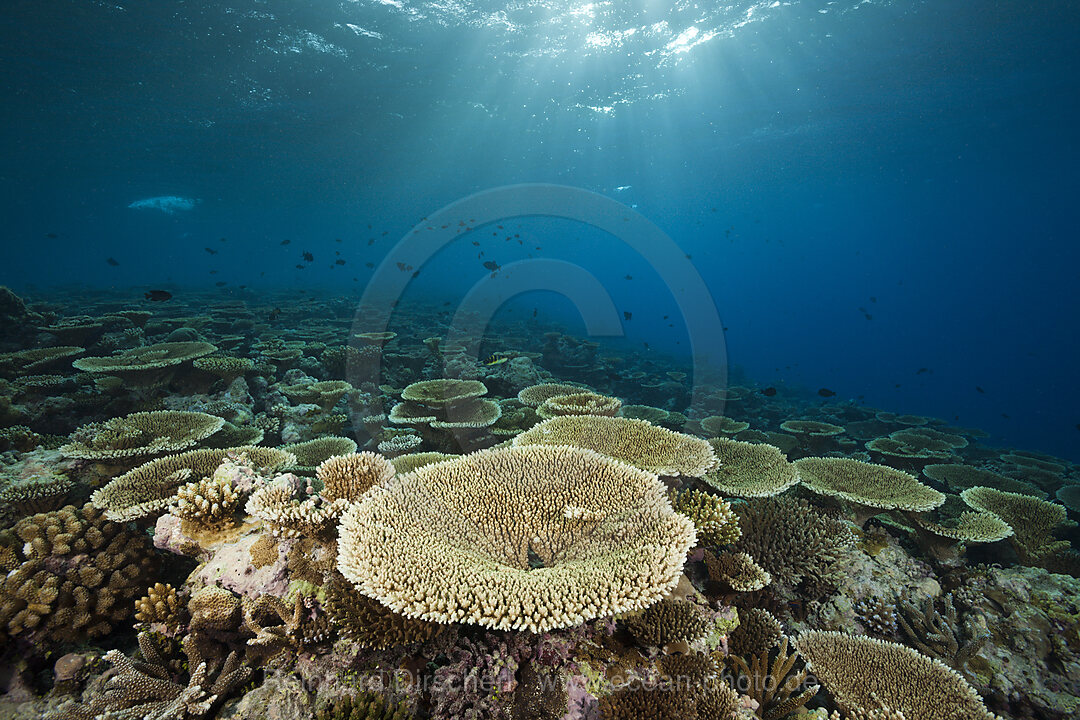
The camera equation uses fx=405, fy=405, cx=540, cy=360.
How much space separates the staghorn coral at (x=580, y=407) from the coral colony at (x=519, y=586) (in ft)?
0.20

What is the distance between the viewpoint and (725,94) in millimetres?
29312

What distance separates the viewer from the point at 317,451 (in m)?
6.43

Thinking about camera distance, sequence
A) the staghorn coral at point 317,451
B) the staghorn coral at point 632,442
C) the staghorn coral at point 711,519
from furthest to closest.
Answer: the staghorn coral at point 317,451
the staghorn coral at point 632,442
the staghorn coral at point 711,519

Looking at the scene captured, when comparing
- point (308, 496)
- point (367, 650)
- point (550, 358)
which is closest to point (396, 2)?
point (550, 358)

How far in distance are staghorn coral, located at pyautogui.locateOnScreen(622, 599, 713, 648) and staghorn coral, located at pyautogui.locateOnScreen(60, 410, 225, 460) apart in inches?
224

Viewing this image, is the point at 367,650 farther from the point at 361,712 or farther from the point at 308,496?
the point at 308,496

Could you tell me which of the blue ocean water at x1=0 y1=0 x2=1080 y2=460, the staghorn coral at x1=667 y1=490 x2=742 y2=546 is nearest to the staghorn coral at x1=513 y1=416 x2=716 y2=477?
the staghorn coral at x1=667 y1=490 x2=742 y2=546

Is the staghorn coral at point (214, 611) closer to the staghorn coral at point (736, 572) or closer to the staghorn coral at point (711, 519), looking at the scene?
the staghorn coral at point (711, 519)

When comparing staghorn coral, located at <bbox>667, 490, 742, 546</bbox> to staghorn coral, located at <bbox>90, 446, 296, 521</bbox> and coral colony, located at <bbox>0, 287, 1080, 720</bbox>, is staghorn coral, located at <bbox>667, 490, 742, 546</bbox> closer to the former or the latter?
coral colony, located at <bbox>0, 287, 1080, 720</bbox>

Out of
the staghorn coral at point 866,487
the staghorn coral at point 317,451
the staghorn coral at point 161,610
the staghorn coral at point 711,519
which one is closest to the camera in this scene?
the staghorn coral at point 161,610

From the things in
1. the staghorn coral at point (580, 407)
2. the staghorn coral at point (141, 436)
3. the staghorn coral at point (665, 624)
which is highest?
the staghorn coral at point (580, 407)

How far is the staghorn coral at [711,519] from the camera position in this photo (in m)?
3.83

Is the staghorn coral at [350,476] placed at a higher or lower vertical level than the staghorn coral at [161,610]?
higher

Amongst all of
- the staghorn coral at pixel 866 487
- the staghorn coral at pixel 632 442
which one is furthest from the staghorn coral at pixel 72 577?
the staghorn coral at pixel 866 487
